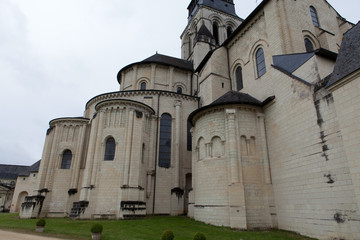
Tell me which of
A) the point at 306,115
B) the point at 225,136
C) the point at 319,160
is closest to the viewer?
the point at 319,160

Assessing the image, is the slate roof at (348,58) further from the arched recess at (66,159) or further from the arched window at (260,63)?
the arched recess at (66,159)

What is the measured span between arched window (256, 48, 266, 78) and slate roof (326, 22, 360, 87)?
21.2ft

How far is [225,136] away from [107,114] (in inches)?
393

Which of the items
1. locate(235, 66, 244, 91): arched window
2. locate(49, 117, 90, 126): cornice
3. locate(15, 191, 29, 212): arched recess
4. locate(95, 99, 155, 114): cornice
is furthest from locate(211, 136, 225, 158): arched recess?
locate(15, 191, 29, 212): arched recess

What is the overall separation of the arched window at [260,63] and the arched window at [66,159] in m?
18.2

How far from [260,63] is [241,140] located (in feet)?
21.1

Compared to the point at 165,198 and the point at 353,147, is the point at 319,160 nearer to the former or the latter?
the point at 353,147

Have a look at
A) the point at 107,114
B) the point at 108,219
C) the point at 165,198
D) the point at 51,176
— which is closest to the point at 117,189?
the point at 108,219

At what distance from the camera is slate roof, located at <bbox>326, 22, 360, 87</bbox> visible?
8377 millimetres

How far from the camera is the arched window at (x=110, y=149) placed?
1777 cm

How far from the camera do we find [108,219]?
15711mm

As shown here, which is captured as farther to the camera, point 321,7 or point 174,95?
point 174,95

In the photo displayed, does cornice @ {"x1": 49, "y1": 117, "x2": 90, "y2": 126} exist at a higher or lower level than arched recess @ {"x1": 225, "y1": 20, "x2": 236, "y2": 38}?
lower

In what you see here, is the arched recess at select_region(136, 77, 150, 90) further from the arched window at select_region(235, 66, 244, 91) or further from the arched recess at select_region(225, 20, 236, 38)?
the arched recess at select_region(225, 20, 236, 38)
